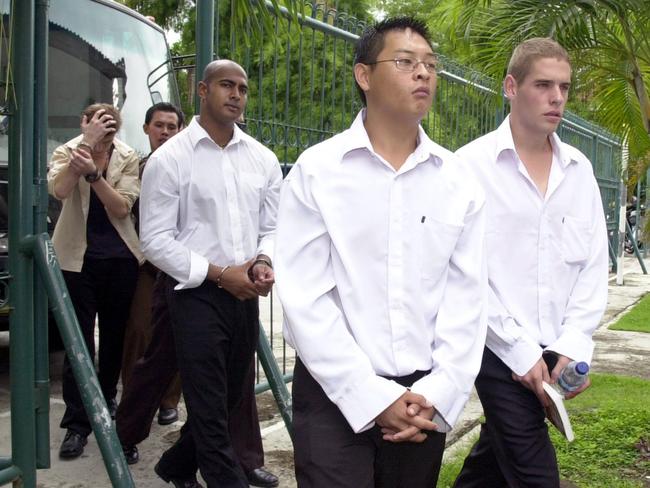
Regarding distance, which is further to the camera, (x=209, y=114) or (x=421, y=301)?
(x=209, y=114)

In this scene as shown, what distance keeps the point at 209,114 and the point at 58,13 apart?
2800mm

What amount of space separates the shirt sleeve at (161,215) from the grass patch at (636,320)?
688 cm

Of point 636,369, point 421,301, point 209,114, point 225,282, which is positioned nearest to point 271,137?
point 209,114

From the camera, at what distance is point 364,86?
9.36 ft

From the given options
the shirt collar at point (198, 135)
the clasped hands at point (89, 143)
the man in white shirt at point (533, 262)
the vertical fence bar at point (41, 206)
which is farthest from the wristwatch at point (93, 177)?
the man in white shirt at point (533, 262)

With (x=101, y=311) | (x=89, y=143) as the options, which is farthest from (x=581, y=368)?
(x=101, y=311)

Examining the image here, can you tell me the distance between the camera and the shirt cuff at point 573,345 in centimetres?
336

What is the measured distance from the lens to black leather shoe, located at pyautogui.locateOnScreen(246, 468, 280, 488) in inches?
177

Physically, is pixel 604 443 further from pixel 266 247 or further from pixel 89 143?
pixel 89 143

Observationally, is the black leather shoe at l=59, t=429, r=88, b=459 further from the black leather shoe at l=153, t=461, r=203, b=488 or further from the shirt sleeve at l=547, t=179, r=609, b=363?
the shirt sleeve at l=547, t=179, r=609, b=363

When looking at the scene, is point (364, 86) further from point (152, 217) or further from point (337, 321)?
point (152, 217)

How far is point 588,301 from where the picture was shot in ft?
11.4

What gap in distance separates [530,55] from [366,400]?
164cm

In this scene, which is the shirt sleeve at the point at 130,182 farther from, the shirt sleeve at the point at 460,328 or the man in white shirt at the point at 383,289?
the shirt sleeve at the point at 460,328
